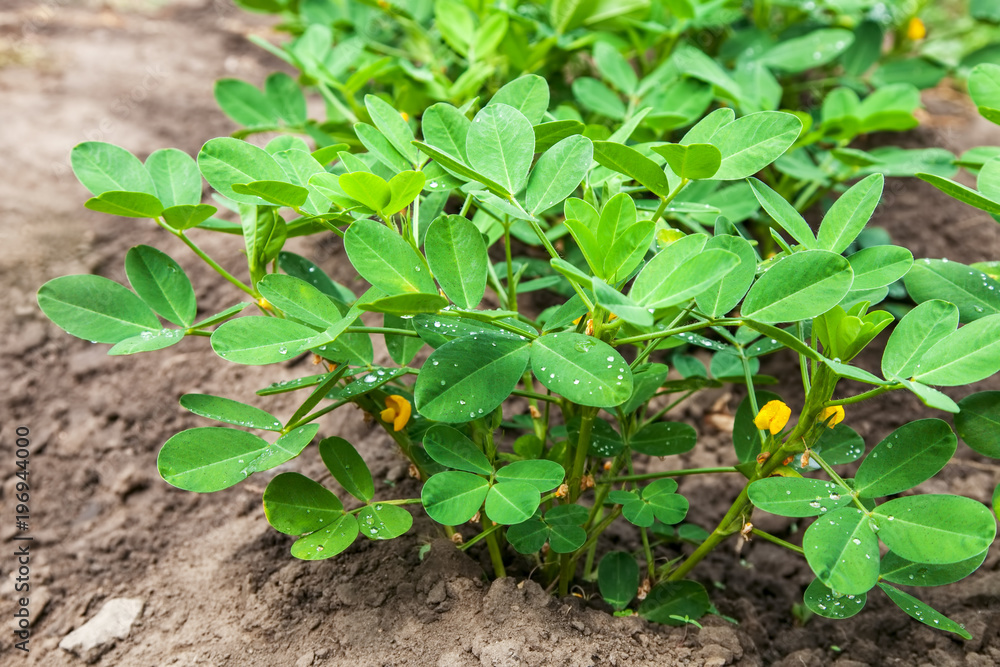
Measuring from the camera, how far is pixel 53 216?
6.61ft

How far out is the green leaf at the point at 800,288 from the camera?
2.72ft

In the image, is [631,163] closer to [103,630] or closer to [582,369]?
[582,369]

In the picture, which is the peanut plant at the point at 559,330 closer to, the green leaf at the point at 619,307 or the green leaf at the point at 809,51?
the green leaf at the point at 619,307

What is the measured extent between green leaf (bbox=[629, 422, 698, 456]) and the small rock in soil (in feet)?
2.86

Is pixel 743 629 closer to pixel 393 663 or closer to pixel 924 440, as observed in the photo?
pixel 924 440

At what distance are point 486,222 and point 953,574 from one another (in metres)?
0.89

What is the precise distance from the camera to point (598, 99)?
67.7 inches

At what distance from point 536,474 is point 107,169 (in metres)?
0.78

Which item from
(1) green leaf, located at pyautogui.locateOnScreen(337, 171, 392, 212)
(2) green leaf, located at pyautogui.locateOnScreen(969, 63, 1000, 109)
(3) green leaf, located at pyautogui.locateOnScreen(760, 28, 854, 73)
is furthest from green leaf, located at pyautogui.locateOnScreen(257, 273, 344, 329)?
(3) green leaf, located at pyautogui.locateOnScreen(760, 28, 854, 73)

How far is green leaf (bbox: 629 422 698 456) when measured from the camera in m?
1.14

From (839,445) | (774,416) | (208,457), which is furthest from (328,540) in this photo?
(839,445)

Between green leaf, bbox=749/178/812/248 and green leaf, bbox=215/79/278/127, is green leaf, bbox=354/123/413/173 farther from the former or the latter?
green leaf, bbox=215/79/278/127

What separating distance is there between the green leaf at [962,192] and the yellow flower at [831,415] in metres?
0.30

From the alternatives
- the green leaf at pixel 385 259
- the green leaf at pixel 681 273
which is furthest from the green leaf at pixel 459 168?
the green leaf at pixel 681 273
